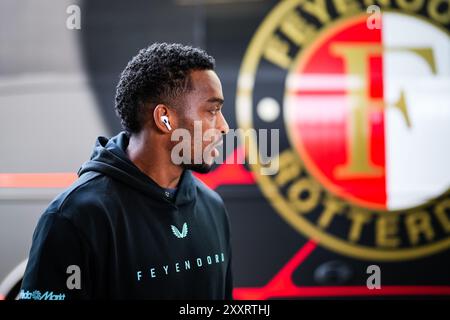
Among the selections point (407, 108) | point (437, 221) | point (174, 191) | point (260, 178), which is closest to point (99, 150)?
point (174, 191)

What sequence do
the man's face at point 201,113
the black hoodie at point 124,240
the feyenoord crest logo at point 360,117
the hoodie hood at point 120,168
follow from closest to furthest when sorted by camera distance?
the black hoodie at point 124,240, the hoodie hood at point 120,168, the man's face at point 201,113, the feyenoord crest logo at point 360,117

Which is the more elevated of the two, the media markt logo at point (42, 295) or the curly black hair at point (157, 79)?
the curly black hair at point (157, 79)

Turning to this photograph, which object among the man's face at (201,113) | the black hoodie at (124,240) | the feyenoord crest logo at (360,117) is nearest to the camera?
the black hoodie at (124,240)

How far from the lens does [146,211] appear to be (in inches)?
53.6

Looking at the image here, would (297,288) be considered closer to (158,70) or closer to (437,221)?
(437,221)

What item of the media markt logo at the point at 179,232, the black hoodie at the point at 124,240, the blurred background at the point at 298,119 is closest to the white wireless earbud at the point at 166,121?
the black hoodie at the point at 124,240

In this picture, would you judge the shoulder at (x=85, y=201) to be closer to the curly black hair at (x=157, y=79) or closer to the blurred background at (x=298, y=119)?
the curly black hair at (x=157, y=79)

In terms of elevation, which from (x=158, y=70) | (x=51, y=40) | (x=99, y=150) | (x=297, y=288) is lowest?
(x=297, y=288)

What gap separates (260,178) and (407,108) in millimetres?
732

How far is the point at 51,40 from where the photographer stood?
2141mm

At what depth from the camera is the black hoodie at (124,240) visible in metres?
1.18

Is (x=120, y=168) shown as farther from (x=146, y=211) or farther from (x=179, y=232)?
(x=179, y=232)

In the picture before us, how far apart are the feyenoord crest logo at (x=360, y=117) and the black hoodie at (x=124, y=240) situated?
2.32 ft

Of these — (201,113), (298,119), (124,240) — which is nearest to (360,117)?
(298,119)
